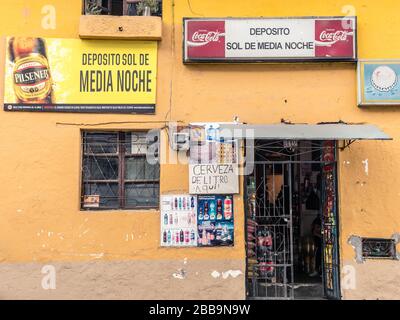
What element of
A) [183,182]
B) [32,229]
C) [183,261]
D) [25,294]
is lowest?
[25,294]

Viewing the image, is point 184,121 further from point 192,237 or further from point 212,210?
point 192,237

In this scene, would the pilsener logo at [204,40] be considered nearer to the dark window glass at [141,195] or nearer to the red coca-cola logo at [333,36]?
the red coca-cola logo at [333,36]

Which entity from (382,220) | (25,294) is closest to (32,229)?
(25,294)

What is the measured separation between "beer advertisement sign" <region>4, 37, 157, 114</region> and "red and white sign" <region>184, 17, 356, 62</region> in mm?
713

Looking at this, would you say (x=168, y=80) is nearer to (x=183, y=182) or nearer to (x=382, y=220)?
(x=183, y=182)

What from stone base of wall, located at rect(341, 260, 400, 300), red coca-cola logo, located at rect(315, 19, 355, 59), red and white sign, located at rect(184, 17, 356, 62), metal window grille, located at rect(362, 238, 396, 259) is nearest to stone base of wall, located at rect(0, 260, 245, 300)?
stone base of wall, located at rect(341, 260, 400, 300)

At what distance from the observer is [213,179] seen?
7.66 meters

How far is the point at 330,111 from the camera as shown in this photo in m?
7.77

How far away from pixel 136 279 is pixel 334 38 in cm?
469

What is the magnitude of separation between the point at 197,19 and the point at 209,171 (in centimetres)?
233

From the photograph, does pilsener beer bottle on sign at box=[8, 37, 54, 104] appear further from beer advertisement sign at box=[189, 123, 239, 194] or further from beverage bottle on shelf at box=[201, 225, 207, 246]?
beverage bottle on shelf at box=[201, 225, 207, 246]

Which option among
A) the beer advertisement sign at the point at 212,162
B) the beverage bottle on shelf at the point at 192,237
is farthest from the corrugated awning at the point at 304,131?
the beverage bottle on shelf at the point at 192,237

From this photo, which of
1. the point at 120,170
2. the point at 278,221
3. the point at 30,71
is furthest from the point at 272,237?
the point at 30,71

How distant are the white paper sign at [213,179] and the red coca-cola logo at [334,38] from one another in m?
2.23
